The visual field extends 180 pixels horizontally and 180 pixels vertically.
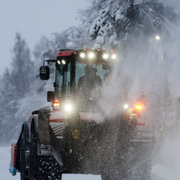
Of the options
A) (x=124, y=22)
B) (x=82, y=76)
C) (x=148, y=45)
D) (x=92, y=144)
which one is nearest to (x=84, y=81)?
(x=82, y=76)

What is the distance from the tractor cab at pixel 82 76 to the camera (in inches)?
259

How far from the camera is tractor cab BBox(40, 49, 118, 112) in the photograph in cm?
657

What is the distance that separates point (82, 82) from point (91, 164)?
8.10 feet

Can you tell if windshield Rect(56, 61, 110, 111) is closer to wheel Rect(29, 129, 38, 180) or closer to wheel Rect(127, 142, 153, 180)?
wheel Rect(29, 129, 38, 180)

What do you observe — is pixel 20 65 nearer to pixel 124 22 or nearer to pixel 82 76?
pixel 124 22

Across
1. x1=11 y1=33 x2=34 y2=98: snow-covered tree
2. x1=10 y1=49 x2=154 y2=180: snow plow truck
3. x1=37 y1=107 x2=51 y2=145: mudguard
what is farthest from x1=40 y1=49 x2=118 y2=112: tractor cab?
x1=11 y1=33 x2=34 y2=98: snow-covered tree

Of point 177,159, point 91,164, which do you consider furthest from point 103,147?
point 177,159

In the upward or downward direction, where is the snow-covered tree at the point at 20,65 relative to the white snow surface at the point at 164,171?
upward

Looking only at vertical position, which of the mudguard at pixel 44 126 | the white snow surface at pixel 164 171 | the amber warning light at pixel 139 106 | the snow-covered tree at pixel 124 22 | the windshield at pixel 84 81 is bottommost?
the white snow surface at pixel 164 171

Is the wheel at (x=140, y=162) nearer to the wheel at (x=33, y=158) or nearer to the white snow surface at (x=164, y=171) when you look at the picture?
the white snow surface at (x=164, y=171)

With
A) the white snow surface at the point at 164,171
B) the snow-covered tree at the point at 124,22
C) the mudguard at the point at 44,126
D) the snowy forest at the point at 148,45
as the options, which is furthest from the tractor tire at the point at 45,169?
the snow-covered tree at the point at 124,22

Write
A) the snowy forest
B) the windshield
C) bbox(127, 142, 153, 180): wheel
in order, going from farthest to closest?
the snowy forest < the windshield < bbox(127, 142, 153, 180): wheel

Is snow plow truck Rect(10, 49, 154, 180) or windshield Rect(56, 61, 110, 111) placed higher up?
windshield Rect(56, 61, 110, 111)

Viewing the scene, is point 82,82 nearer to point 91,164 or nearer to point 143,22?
point 91,164
